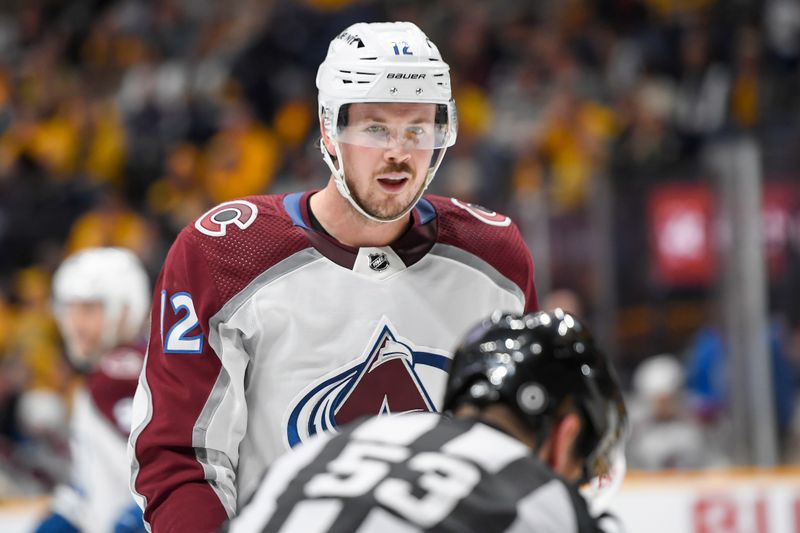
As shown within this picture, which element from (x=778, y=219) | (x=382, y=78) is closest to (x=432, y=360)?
(x=382, y=78)

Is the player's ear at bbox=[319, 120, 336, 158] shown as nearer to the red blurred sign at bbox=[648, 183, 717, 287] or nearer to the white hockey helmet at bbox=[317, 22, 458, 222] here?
the white hockey helmet at bbox=[317, 22, 458, 222]

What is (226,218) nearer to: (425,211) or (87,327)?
(425,211)

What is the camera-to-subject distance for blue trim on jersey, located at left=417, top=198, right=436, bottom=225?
94.7 inches

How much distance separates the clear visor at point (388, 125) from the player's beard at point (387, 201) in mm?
35

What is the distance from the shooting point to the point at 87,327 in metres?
4.20

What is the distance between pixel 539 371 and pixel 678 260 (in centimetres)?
398

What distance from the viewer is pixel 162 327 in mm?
2240

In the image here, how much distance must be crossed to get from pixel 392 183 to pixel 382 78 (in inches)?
6.6

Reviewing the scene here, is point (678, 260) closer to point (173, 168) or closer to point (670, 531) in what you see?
point (670, 531)

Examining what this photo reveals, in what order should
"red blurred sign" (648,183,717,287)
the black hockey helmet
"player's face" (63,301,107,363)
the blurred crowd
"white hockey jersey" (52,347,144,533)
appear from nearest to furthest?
the black hockey helmet, "white hockey jersey" (52,347,144,533), "player's face" (63,301,107,363), "red blurred sign" (648,183,717,287), the blurred crowd

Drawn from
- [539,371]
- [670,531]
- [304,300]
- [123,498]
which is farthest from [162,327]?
[670,531]

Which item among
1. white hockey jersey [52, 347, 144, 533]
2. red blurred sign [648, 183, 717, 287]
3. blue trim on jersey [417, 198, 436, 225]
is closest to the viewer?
blue trim on jersey [417, 198, 436, 225]

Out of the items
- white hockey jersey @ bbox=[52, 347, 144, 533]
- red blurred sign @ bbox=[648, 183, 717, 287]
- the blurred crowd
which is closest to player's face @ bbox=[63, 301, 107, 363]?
white hockey jersey @ bbox=[52, 347, 144, 533]

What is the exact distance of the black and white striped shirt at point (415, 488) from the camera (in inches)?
58.2
